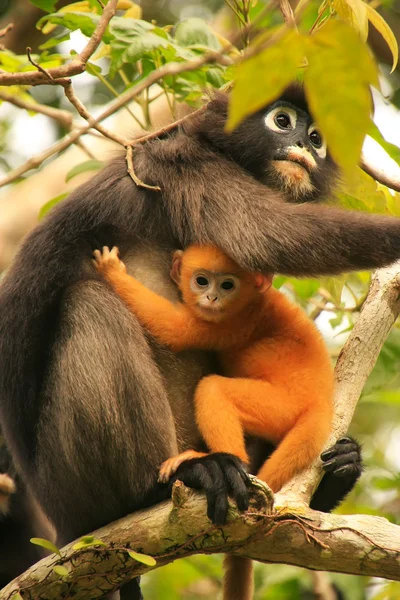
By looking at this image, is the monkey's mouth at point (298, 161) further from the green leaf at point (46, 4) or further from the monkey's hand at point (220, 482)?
the green leaf at point (46, 4)

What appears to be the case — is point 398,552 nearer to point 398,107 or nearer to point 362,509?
point 362,509

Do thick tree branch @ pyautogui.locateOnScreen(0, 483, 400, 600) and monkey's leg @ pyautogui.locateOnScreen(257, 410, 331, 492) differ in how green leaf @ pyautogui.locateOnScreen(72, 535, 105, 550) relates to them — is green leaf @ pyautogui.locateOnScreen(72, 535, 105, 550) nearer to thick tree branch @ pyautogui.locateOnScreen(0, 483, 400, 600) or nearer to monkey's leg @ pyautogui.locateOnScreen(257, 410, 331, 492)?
thick tree branch @ pyautogui.locateOnScreen(0, 483, 400, 600)

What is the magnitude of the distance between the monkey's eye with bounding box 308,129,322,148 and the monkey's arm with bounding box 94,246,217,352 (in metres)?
1.26

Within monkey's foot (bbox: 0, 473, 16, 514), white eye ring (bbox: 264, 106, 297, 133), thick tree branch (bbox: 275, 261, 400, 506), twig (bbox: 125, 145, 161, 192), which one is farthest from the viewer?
monkey's foot (bbox: 0, 473, 16, 514)

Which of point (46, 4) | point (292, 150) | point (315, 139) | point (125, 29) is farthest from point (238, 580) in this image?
point (46, 4)

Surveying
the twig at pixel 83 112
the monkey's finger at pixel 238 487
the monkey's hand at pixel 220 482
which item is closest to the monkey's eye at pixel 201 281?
the twig at pixel 83 112

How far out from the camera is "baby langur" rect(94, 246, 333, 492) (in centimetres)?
400

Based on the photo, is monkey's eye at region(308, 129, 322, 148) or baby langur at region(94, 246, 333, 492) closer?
baby langur at region(94, 246, 333, 492)

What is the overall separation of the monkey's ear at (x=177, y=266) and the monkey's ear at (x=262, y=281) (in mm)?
443

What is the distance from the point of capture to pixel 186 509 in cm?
361

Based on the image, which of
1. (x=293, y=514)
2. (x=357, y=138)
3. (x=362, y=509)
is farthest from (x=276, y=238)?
(x=362, y=509)

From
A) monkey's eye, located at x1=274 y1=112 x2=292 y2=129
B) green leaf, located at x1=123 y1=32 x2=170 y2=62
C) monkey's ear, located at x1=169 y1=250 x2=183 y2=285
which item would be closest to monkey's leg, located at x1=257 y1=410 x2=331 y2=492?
monkey's ear, located at x1=169 y1=250 x2=183 y2=285

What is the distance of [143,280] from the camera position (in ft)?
14.7

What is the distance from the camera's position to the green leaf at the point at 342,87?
1543 mm
